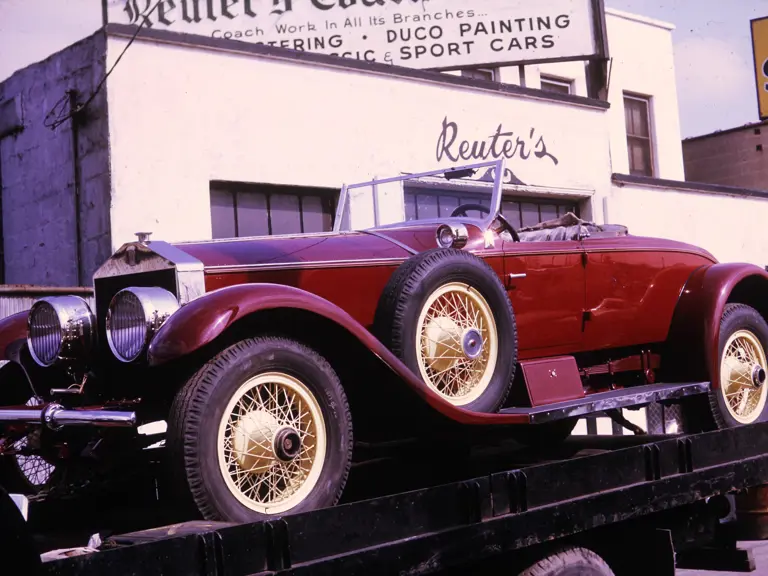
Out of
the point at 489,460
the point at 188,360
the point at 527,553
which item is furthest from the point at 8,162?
the point at 527,553

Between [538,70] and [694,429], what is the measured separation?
10.2 m

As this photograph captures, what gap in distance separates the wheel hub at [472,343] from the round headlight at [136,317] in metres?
1.10

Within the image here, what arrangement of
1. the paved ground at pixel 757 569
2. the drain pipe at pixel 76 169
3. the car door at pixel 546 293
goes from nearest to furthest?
the car door at pixel 546 293 → the paved ground at pixel 757 569 → the drain pipe at pixel 76 169

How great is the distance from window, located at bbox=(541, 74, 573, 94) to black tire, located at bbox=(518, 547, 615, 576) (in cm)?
1213

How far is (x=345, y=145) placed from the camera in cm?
914

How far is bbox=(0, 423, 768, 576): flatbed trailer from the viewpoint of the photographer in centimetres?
210

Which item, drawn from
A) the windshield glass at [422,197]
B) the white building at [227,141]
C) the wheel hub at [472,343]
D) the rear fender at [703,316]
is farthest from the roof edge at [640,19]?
the wheel hub at [472,343]

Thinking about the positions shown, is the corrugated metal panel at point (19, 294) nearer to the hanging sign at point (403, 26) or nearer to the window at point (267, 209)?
the window at point (267, 209)

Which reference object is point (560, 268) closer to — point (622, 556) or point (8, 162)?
point (622, 556)

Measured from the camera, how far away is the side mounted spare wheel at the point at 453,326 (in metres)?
3.48

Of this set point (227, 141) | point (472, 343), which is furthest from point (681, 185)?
point (472, 343)

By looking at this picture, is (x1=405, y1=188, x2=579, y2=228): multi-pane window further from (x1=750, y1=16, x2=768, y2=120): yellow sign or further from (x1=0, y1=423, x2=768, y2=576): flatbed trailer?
(x1=750, y1=16, x2=768, y2=120): yellow sign

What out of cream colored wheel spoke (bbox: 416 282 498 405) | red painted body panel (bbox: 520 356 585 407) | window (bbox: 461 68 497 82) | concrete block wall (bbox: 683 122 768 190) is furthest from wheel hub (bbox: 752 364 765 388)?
concrete block wall (bbox: 683 122 768 190)

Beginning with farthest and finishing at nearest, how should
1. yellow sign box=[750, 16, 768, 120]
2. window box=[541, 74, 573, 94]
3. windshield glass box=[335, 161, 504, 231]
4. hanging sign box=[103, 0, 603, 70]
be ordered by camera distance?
yellow sign box=[750, 16, 768, 120] < window box=[541, 74, 573, 94] < hanging sign box=[103, 0, 603, 70] < windshield glass box=[335, 161, 504, 231]
